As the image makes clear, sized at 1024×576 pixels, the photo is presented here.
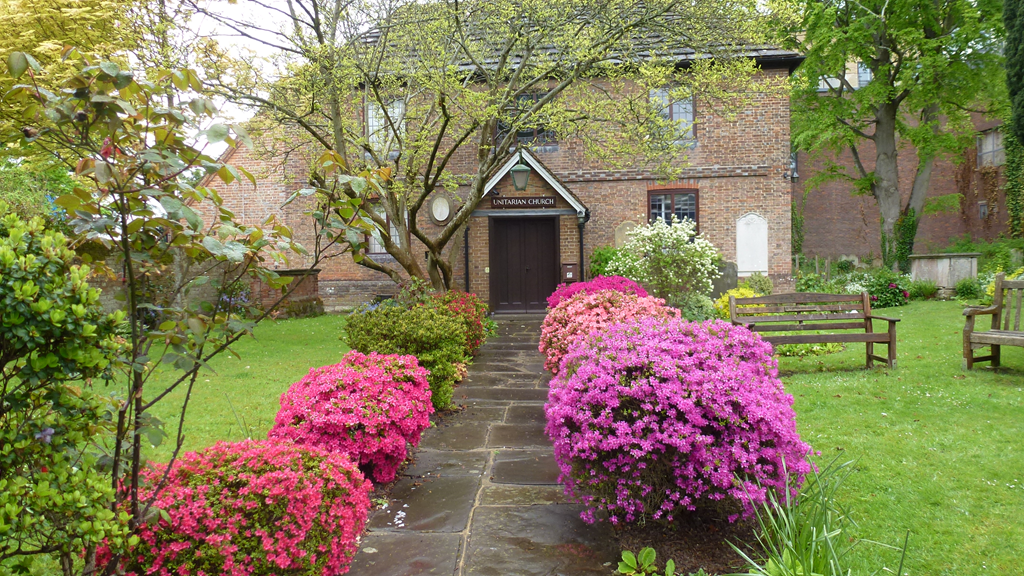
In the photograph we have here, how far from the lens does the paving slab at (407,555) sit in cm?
303

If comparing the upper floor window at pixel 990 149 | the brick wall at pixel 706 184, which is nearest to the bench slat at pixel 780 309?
the brick wall at pixel 706 184

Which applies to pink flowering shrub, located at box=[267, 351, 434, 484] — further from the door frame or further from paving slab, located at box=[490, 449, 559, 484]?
the door frame

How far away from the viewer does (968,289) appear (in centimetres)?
1594

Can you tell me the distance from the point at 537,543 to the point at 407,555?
708 mm

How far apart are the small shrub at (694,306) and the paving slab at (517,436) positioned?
5.74 m

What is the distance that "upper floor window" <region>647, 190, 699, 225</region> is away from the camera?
16828 mm

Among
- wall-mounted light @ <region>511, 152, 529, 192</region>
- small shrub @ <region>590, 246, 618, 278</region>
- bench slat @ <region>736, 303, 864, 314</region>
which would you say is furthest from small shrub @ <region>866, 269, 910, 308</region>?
wall-mounted light @ <region>511, 152, 529, 192</region>

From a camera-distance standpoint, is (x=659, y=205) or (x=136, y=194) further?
(x=659, y=205)

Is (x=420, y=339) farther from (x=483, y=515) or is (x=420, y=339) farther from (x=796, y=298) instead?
(x=796, y=298)

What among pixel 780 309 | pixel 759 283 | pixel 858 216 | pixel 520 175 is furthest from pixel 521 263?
pixel 858 216

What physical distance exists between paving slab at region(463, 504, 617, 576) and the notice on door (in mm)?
12996

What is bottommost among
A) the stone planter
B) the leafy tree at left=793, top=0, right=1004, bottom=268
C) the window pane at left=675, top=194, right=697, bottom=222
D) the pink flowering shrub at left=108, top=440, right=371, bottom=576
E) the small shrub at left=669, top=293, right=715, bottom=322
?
the pink flowering shrub at left=108, top=440, right=371, bottom=576

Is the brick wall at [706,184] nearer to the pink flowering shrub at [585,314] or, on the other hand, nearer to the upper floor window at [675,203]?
the upper floor window at [675,203]

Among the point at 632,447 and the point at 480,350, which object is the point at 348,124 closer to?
the point at 480,350
